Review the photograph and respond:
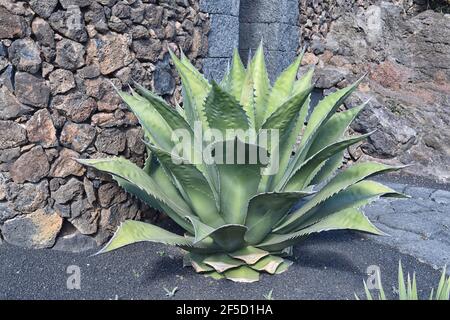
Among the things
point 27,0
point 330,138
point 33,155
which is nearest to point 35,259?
point 33,155

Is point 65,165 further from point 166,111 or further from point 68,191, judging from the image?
point 166,111

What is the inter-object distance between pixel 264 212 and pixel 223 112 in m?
0.45

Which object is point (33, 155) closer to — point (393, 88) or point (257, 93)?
point (257, 93)

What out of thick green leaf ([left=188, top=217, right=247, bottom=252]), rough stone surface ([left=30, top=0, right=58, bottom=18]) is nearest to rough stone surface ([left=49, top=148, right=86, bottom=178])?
rough stone surface ([left=30, top=0, right=58, bottom=18])

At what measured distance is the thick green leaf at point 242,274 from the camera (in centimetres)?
201

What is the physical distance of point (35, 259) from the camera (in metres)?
2.17

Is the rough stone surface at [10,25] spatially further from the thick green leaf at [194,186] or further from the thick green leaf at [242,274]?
the thick green leaf at [242,274]

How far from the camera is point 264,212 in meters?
1.94

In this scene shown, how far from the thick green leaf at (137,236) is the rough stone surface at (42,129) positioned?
2.04 ft

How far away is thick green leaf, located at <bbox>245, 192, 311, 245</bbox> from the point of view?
1.84 metres

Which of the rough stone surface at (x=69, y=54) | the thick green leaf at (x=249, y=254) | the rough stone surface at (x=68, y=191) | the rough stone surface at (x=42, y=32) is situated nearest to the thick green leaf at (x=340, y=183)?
the thick green leaf at (x=249, y=254)

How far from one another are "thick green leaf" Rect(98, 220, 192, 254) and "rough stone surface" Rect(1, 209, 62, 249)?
56 centimetres

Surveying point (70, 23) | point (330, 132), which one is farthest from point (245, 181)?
point (70, 23)

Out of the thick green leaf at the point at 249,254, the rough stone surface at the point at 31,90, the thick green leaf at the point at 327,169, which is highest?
the rough stone surface at the point at 31,90
